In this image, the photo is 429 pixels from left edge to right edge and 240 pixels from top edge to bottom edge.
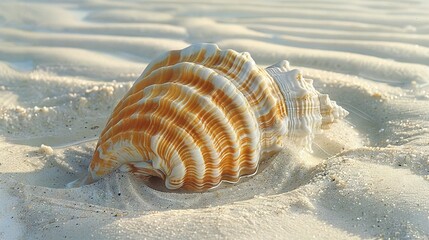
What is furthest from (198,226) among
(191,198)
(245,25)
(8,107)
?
(245,25)

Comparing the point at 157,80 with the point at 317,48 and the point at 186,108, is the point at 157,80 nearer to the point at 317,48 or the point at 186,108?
the point at 186,108

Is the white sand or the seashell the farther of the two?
the seashell

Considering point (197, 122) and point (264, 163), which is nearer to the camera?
point (197, 122)

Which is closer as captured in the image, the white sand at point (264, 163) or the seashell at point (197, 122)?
the white sand at point (264, 163)

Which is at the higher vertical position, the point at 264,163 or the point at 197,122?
the point at 197,122
